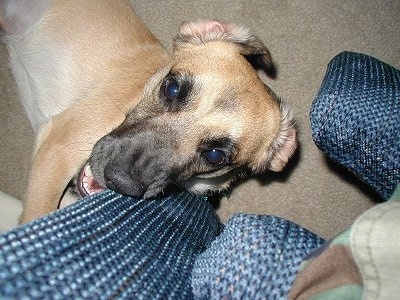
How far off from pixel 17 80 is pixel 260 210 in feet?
6.78

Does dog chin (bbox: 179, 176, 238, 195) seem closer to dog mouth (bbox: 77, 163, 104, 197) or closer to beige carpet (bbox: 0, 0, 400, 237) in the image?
beige carpet (bbox: 0, 0, 400, 237)

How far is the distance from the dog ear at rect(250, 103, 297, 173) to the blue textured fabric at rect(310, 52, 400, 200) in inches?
26.8

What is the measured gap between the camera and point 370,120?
1.59m

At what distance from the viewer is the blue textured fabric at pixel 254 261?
98 centimetres

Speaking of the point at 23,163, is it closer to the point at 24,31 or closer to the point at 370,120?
the point at 24,31

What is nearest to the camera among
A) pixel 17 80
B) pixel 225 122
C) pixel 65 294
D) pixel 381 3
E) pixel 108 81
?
pixel 65 294

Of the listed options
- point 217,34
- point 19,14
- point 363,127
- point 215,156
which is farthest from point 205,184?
point 19,14

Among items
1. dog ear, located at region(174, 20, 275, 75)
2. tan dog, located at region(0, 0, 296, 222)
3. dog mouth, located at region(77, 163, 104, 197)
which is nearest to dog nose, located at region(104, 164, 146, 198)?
tan dog, located at region(0, 0, 296, 222)

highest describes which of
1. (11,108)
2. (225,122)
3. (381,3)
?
(381,3)

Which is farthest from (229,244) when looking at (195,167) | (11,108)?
(11,108)

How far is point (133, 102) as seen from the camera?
2.22 m

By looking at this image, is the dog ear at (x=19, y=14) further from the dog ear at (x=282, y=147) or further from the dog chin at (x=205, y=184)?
the dog ear at (x=282, y=147)

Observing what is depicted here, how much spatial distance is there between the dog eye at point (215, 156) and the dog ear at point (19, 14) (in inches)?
60.7

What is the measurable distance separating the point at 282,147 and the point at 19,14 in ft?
6.71
